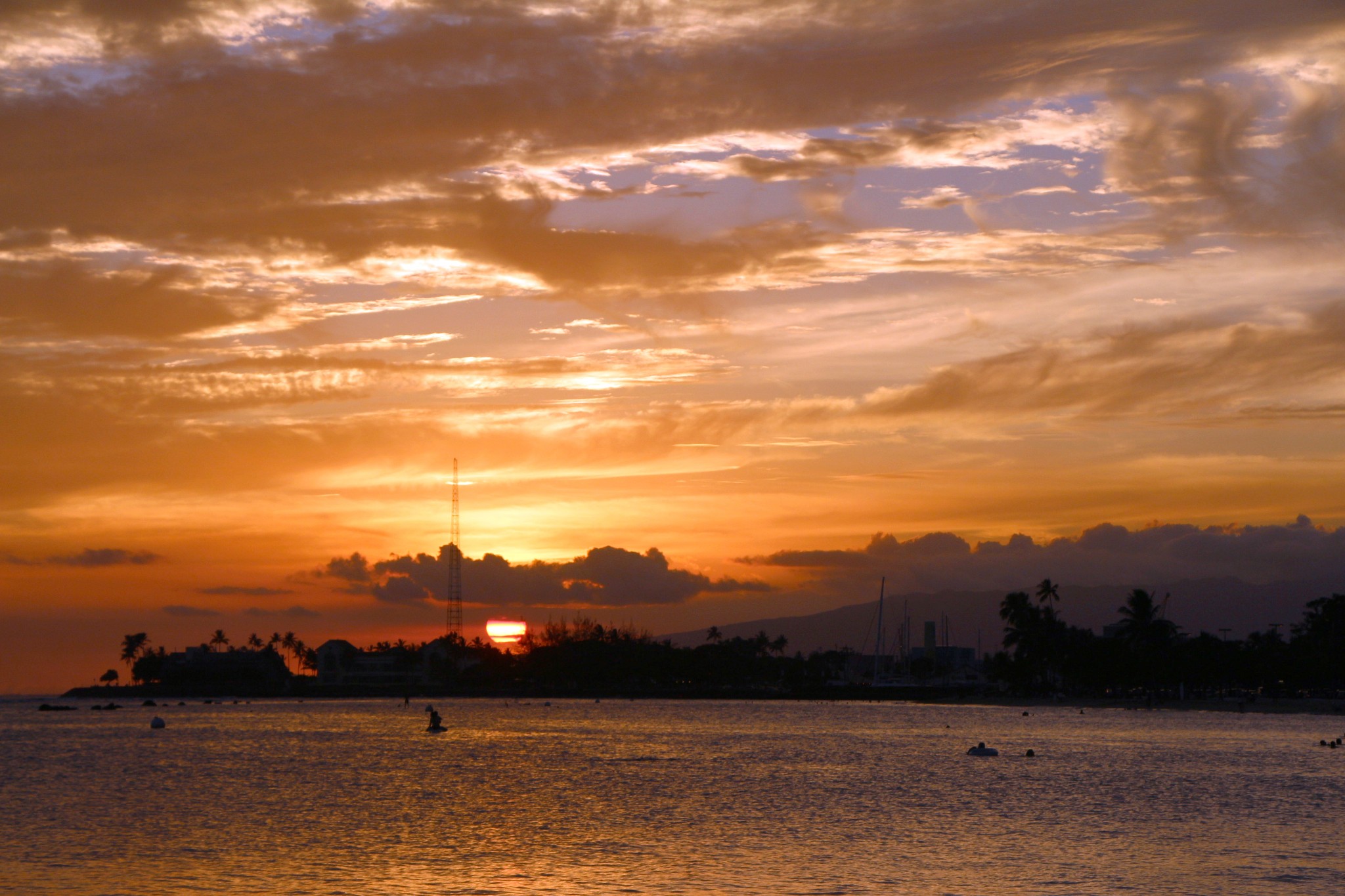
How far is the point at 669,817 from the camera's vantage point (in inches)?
2036

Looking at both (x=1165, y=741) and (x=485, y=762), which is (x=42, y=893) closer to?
(x=485, y=762)

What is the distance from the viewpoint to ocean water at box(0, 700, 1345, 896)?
3597 cm

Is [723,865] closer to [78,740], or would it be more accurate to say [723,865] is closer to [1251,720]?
[78,740]

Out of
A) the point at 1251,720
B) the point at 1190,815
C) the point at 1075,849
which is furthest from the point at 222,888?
the point at 1251,720

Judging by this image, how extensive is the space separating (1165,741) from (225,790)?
3206 inches

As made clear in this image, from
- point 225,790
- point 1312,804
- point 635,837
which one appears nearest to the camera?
point 635,837

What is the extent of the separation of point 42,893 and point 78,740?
3542 inches

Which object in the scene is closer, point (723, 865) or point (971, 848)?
point (723, 865)

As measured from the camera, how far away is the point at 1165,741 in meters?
107

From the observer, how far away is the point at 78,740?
112 metres

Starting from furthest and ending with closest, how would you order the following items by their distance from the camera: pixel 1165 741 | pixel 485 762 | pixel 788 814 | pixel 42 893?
pixel 1165 741 < pixel 485 762 < pixel 788 814 < pixel 42 893

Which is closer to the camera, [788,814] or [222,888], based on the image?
[222,888]

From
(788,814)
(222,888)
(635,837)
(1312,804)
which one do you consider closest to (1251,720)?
(1312,804)

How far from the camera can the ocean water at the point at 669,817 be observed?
36.0 m
